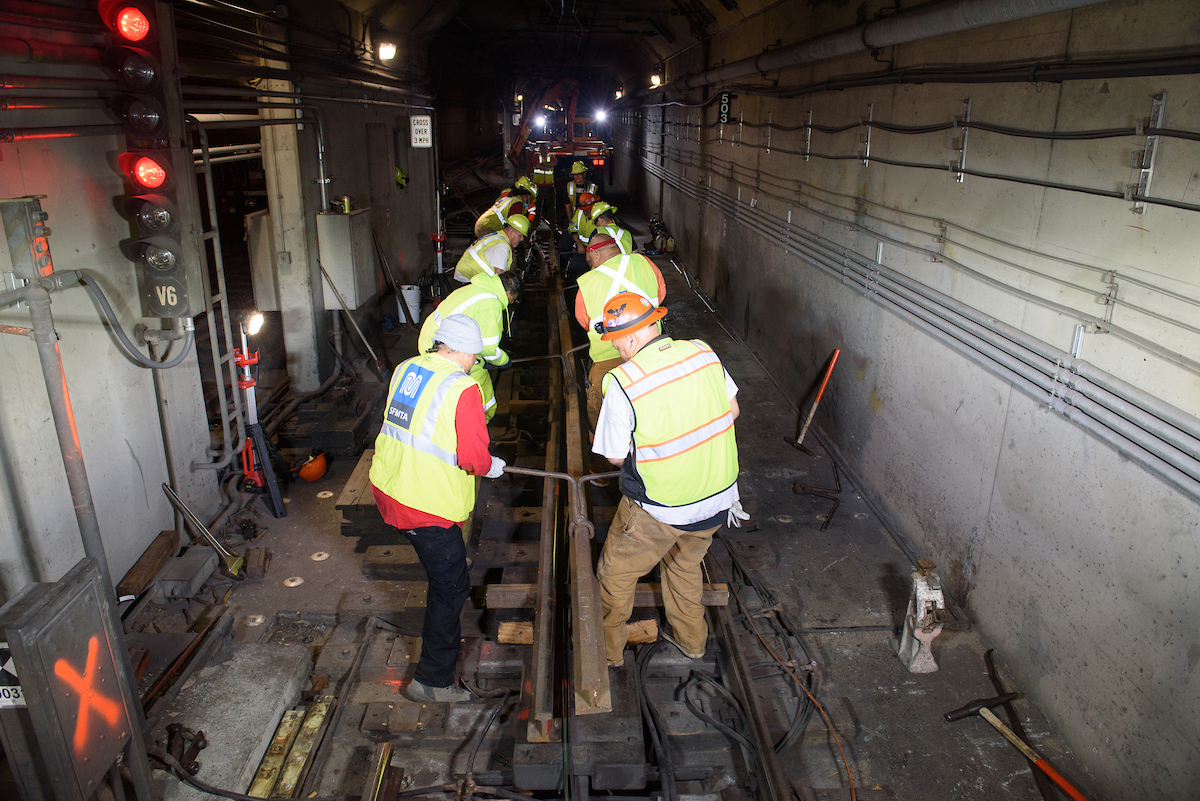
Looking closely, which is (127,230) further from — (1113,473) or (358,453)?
(1113,473)

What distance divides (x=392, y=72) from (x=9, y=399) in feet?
30.3

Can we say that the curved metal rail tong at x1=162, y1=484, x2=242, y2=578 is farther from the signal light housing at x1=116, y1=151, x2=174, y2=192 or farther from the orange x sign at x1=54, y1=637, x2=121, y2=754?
the orange x sign at x1=54, y1=637, x2=121, y2=754

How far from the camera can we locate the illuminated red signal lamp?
471 centimetres

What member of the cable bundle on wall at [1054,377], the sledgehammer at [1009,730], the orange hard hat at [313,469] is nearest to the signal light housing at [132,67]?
the orange hard hat at [313,469]

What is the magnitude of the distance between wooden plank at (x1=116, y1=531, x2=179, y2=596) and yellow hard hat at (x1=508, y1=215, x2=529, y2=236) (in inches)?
164

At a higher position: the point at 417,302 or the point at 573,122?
the point at 573,122

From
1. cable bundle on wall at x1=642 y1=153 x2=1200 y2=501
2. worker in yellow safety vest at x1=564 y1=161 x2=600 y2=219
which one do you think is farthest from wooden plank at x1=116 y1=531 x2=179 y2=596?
worker in yellow safety vest at x1=564 y1=161 x2=600 y2=219

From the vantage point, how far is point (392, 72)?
464 inches

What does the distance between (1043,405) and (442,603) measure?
3.42 meters

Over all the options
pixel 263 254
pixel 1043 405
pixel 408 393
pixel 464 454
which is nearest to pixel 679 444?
pixel 464 454

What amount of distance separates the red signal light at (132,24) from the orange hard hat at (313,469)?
359cm

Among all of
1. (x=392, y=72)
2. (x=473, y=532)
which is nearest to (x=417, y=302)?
(x=392, y=72)

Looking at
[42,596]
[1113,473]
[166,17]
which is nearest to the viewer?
[42,596]

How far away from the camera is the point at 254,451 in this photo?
6.39 meters
